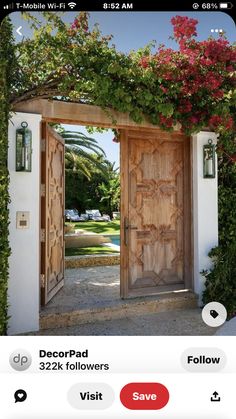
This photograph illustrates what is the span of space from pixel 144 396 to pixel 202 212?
3680mm

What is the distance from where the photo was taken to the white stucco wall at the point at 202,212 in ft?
15.4

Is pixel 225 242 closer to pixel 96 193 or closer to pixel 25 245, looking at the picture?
pixel 25 245

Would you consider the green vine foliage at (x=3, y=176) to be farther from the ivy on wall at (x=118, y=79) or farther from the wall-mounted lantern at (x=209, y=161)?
the wall-mounted lantern at (x=209, y=161)

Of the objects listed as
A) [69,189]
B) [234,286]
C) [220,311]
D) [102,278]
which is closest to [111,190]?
[69,189]

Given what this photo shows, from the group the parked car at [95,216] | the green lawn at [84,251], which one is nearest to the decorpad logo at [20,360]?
the green lawn at [84,251]

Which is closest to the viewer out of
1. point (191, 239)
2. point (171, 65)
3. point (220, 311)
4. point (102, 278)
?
point (220, 311)

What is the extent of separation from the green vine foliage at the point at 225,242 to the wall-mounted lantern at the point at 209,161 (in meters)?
0.13

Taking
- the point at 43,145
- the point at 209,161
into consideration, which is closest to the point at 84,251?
the point at 43,145

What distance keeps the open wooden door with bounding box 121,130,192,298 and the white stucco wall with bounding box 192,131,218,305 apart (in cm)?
18

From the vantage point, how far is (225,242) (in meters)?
4.86

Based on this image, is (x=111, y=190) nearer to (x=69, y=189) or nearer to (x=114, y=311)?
(x=69, y=189)

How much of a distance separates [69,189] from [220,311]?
21310 mm

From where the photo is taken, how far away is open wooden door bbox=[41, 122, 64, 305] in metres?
4.28

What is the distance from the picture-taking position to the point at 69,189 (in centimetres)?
2317
